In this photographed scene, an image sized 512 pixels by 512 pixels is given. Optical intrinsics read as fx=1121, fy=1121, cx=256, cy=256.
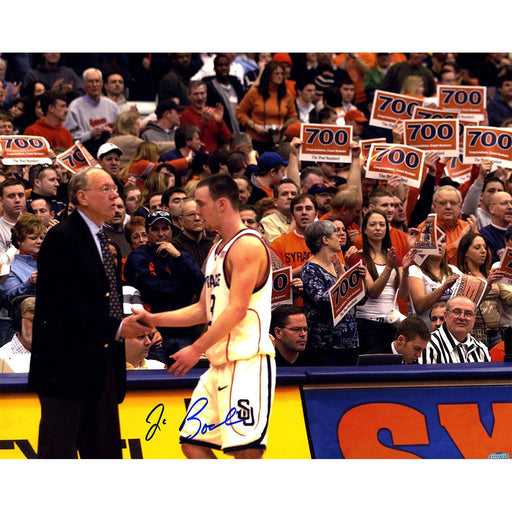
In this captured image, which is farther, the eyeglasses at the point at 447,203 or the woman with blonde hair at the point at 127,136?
the woman with blonde hair at the point at 127,136

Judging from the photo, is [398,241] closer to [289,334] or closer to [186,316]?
[289,334]

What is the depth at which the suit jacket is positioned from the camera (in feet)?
20.9

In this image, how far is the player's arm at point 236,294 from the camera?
639 cm

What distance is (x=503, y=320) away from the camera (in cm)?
1015

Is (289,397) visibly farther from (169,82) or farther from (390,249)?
(169,82)

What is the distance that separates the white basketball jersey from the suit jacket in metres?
0.61

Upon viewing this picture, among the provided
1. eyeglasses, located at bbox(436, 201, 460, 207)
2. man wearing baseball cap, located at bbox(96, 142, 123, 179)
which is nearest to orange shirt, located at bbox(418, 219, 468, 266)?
eyeglasses, located at bbox(436, 201, 460, 207)

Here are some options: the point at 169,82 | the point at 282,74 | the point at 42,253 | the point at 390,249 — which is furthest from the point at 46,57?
the point at 42,253

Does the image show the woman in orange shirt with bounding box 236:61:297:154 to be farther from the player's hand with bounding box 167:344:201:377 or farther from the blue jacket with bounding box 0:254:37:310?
the player's hand with bounding box 167:344:201:377

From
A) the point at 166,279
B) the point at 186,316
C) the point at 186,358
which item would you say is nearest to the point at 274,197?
the point at 166,279

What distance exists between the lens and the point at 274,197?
1111 cm

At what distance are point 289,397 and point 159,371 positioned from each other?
3.10 ft

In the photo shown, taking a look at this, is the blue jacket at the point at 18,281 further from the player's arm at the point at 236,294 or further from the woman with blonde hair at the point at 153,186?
the player's arm at the point at 236,294
